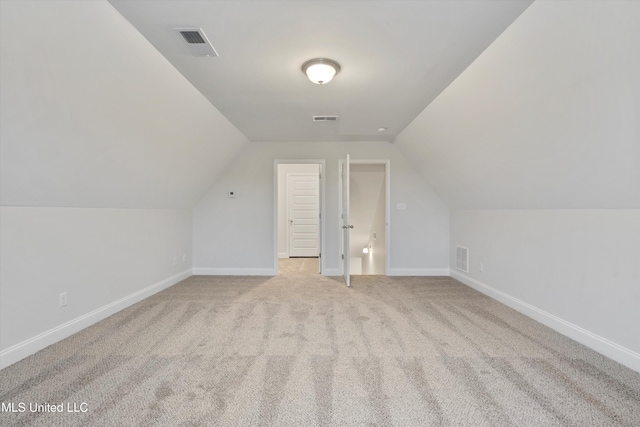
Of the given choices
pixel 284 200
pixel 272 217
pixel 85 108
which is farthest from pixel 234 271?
pixel 85 108

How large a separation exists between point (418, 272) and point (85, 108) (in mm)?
4746

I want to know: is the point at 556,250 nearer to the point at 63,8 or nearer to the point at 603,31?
the point at 603,31

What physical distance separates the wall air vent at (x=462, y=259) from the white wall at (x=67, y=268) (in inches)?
178

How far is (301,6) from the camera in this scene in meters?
1.70

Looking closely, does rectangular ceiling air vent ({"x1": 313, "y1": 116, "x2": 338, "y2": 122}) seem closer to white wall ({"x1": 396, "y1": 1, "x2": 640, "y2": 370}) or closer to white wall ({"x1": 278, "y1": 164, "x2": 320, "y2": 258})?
white wall ({"x1": 396, "y1": 1, "x2": 640, "y2": 370})

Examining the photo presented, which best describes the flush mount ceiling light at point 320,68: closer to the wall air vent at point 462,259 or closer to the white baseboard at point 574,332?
the white baseboard at point 574,332

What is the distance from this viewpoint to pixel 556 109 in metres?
1.99

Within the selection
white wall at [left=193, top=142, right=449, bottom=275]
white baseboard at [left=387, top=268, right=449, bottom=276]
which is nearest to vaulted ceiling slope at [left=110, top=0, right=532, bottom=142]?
white wall at [left=193, top=142, right=449, bottom=275]

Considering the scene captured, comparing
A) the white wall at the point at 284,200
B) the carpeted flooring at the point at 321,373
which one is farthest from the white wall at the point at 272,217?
the white wall at the point at 284,200

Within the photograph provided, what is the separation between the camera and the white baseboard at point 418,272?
15.9 feet

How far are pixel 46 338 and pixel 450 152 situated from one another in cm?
446

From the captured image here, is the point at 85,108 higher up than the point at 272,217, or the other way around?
the point at 85,108

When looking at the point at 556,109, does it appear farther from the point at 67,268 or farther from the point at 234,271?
the point at 234,271

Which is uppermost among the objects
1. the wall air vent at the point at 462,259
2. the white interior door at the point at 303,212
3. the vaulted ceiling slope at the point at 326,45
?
the vaulted ceiling slope at the point at 326,45
